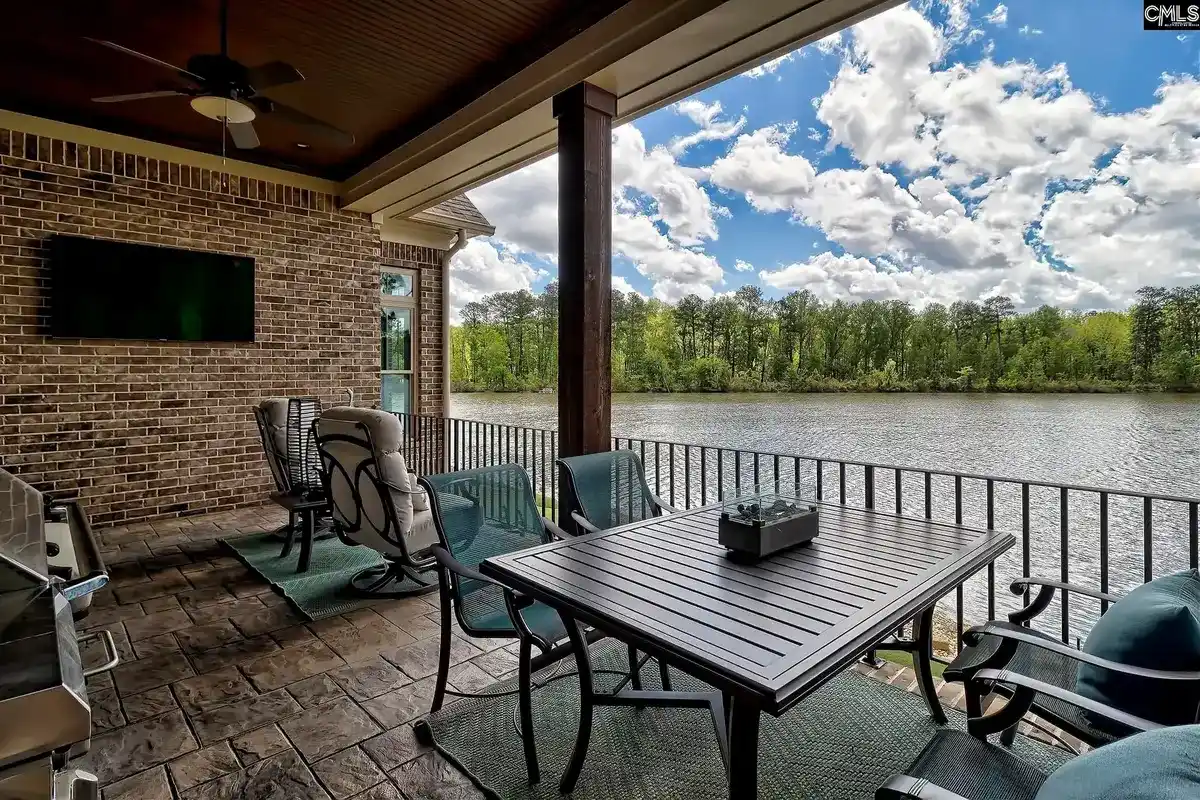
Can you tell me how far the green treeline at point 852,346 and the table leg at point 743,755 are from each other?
3.06 meters

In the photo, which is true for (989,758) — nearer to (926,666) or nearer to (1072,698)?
(1072,698)

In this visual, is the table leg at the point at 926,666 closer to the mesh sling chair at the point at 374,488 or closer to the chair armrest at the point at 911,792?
the chair armrest at the point at 911,792

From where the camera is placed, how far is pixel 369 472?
3059 millimetres

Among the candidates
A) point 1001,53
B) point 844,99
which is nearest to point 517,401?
point 1001,53

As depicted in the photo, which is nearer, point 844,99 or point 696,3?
point 696,3

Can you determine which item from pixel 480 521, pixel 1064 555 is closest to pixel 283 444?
pixel 480 521

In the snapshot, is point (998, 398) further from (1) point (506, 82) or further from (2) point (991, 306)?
(1) point (506, 82)

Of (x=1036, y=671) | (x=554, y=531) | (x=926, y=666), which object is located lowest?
(x=926, y=666)

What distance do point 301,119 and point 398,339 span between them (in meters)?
3.88

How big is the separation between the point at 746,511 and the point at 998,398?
11.3ft

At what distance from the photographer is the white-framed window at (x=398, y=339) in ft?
23.6

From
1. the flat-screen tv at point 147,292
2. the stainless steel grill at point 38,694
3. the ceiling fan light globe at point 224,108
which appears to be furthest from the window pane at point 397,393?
the stainless steel grill at point 38,694

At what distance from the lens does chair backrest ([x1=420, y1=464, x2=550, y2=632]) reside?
2.19m

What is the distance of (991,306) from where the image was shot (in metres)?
5.50
